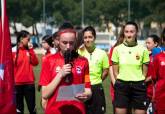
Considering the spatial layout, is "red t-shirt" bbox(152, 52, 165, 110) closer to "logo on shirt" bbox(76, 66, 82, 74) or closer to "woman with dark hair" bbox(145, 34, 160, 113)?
"woman with dark hair" bbox(145, 34, 160, 113)

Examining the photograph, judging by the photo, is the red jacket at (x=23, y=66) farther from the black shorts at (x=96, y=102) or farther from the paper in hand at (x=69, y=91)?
the paper in hand at (x=69, y=91)

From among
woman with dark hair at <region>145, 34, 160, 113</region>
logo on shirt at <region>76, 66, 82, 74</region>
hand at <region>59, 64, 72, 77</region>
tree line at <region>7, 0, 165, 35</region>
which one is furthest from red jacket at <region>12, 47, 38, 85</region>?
tree line at <region>7, 0, 165, 35</region>

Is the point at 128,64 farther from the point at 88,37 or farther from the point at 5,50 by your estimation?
the point at 5,50

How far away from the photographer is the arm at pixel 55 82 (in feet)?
17.8

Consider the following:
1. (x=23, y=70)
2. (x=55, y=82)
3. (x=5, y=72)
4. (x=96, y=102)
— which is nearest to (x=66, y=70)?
(x=55, y=82)

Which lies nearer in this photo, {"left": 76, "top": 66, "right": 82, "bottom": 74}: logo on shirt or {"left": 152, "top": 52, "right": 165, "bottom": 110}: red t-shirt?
{"left": 76, "top": 66, "right": 82, "bottom": 74}: logo on shirt

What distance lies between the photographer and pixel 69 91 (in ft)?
18.8

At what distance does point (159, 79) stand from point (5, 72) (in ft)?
10.2

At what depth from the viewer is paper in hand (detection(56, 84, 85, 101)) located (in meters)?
5.71

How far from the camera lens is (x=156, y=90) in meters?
8.38

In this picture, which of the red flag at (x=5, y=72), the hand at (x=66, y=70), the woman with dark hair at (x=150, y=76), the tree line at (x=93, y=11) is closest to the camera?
the hand at (x=66, y=70)

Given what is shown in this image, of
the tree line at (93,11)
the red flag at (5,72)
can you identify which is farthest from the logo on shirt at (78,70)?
the tree line at (93,11)

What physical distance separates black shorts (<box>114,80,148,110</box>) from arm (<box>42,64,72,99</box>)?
134 inches

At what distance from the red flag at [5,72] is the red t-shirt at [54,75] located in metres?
0.32
